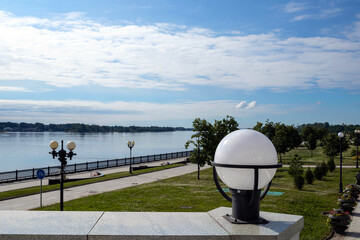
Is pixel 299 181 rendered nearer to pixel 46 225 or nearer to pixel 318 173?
pixel 318 173

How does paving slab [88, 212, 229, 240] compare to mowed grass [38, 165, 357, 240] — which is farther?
mowed grass [38, 165, 357, 240]

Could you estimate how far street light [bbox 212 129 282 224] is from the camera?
3.29 meters

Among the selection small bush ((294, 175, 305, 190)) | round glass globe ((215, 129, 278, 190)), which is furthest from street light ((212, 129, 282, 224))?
small bush ((294, 175, 305, 190))

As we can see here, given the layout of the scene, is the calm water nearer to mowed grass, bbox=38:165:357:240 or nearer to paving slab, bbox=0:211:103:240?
mowed grass, bbox=38:165:357:240

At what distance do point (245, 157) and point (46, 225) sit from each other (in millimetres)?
2205

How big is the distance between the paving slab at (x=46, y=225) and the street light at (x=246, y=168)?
1553 millimetres

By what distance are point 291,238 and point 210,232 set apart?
37.2 inches

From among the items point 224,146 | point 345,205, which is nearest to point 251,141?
point 224,146

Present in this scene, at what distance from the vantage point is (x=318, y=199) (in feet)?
51.3

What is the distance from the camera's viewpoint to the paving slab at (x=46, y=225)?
2992mm

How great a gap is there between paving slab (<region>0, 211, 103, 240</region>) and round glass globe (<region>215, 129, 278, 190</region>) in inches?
61.6

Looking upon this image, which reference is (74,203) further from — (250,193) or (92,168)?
(92,168)

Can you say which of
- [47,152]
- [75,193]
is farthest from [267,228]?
[47,152]

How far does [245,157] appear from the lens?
3289 millimetres
